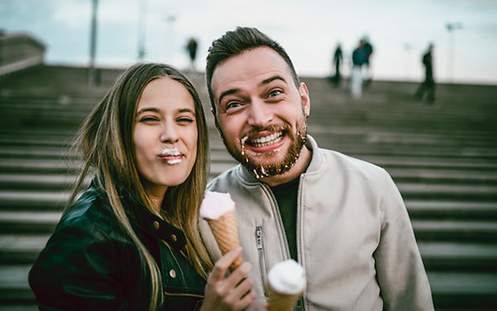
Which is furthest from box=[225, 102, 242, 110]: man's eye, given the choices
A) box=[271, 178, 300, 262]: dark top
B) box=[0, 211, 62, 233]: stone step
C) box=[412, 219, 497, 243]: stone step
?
box=[412, 219, 497, 243]: stone step

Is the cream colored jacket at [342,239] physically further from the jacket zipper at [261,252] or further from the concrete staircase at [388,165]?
the concrete staircase at [388,165]

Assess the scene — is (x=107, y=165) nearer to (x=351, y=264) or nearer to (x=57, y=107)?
(x=351, y=264)

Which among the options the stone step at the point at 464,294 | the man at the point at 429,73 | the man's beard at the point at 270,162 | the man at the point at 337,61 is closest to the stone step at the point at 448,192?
the stone step at the point at 464,294

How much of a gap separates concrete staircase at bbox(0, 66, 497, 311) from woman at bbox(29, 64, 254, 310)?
25.4 inches

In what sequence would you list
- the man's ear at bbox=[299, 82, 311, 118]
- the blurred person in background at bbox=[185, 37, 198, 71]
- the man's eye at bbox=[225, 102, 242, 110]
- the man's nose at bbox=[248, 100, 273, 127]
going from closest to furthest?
the man's nose at bbox=[248, 100, 273, 127] < the man's eye at bbox=[225, 102, 242, 110] < the man's ear at bbox=[299, 82, 311, 118] < the blurred person in background at bbox=[185, 37, 198, 71]

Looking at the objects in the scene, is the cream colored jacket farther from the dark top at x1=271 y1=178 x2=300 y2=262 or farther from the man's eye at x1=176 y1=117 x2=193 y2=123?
the man's eye at x1=176 y1=117 x2=193 y2=123

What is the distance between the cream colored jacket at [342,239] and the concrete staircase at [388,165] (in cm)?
118

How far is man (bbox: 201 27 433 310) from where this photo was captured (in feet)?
6.29

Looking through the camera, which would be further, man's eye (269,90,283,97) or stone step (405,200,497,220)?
stone step (405,200,497,220)

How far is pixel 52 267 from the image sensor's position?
139 centimetres

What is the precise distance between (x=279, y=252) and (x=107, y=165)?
0.92m

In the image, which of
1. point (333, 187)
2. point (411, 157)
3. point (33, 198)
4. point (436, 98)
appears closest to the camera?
point (333, 187)

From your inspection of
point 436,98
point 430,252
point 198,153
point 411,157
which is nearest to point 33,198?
point 198,153

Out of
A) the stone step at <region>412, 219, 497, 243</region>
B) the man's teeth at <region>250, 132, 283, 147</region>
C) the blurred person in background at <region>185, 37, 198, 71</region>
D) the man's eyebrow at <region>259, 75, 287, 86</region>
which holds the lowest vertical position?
the stone step at <region>412, 219, 497, 243</region>
